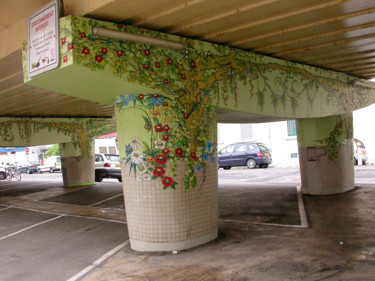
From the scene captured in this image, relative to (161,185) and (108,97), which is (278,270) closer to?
(161,185)

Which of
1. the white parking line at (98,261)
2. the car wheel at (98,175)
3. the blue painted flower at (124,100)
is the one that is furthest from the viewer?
the car wheel at (98,175)

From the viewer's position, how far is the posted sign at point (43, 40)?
16.4 ft

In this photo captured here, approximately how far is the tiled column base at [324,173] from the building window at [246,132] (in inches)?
674

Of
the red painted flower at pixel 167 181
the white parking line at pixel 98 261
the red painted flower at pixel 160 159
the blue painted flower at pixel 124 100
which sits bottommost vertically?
the white parking line at pixel 98 261

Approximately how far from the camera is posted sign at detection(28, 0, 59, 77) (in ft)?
16.4

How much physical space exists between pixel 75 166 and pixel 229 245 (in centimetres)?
1249

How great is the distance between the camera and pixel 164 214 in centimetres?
562

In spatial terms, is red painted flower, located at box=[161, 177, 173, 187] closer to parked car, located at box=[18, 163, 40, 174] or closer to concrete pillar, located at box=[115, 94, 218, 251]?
concrete pillar, located at box=[115, 94, 218, 251]

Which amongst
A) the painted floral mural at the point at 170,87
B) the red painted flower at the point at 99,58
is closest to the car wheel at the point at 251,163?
the painted floral mural at the point at 170,87

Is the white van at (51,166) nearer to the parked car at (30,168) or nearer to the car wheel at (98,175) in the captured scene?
the parked car at (30,168)

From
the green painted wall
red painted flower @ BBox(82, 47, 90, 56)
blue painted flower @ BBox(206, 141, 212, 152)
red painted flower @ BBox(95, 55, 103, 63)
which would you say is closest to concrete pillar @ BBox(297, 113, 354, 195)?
the green painted wall

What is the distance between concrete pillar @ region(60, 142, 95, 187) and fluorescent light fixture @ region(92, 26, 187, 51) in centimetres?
1228

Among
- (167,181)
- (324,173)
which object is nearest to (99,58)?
(167,181)

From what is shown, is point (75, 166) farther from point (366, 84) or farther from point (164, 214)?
point (366, 84)
